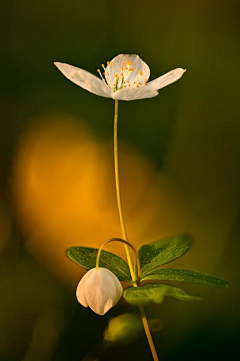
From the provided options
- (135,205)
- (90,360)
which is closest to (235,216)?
(135,205)

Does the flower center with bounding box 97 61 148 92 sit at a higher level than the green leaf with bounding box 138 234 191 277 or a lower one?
higher

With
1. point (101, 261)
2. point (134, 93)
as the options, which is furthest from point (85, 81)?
point (101, 261)

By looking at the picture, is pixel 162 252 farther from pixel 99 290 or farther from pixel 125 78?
pixel 125 78

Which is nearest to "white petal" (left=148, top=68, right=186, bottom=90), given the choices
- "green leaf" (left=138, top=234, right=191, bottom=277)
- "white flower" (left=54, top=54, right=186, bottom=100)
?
"white flower" (left=54, top=54, right=186, bottom=100)

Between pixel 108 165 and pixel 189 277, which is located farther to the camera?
pixel 108 165

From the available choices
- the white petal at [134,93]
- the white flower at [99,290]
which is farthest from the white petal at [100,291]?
the white petal at [134,93]

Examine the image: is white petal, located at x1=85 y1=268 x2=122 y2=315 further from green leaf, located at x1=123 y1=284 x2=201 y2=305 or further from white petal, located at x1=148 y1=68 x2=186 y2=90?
white petal, located at x1=148 y1=68 x2=186 y2=90
